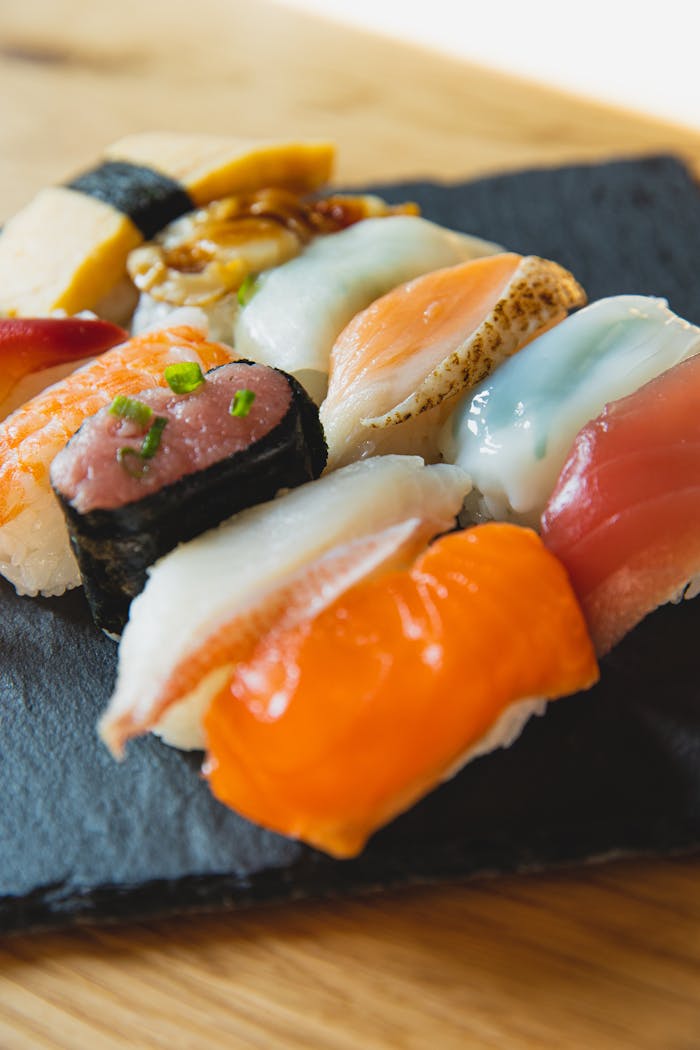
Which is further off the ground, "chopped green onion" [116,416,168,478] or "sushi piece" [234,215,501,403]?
"sushi piece" [234,215,501,403]

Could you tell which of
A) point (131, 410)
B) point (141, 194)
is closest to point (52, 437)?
point (131, 410)

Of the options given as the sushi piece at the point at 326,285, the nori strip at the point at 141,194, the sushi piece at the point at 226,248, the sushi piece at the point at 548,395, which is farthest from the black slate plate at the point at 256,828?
the nori strip at the point at 141,194

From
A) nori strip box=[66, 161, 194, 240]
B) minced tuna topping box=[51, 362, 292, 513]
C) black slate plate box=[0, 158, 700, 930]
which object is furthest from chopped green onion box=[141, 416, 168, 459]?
nori strip box=[66, 161, 194, 240]

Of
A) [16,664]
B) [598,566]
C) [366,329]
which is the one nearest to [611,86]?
[366,329]

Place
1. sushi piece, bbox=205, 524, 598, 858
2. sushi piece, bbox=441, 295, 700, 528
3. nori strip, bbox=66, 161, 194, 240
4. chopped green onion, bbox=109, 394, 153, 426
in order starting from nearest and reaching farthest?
sushi piece, bbox=205, 524, 598, 858, chopped green onion, bbox=109, 394, 153, 426, sushi piece, bbox=441, 295, 700, 528, nori strip, bbox=66, 161, 194, 240

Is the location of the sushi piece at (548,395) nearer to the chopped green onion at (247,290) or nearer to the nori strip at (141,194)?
the chopped green onion at (247,290)

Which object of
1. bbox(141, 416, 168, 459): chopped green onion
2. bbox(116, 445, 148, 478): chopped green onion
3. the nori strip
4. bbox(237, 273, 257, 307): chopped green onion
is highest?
the nori strip

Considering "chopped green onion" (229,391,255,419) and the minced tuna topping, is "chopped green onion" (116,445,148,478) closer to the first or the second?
the minced tuna topping
